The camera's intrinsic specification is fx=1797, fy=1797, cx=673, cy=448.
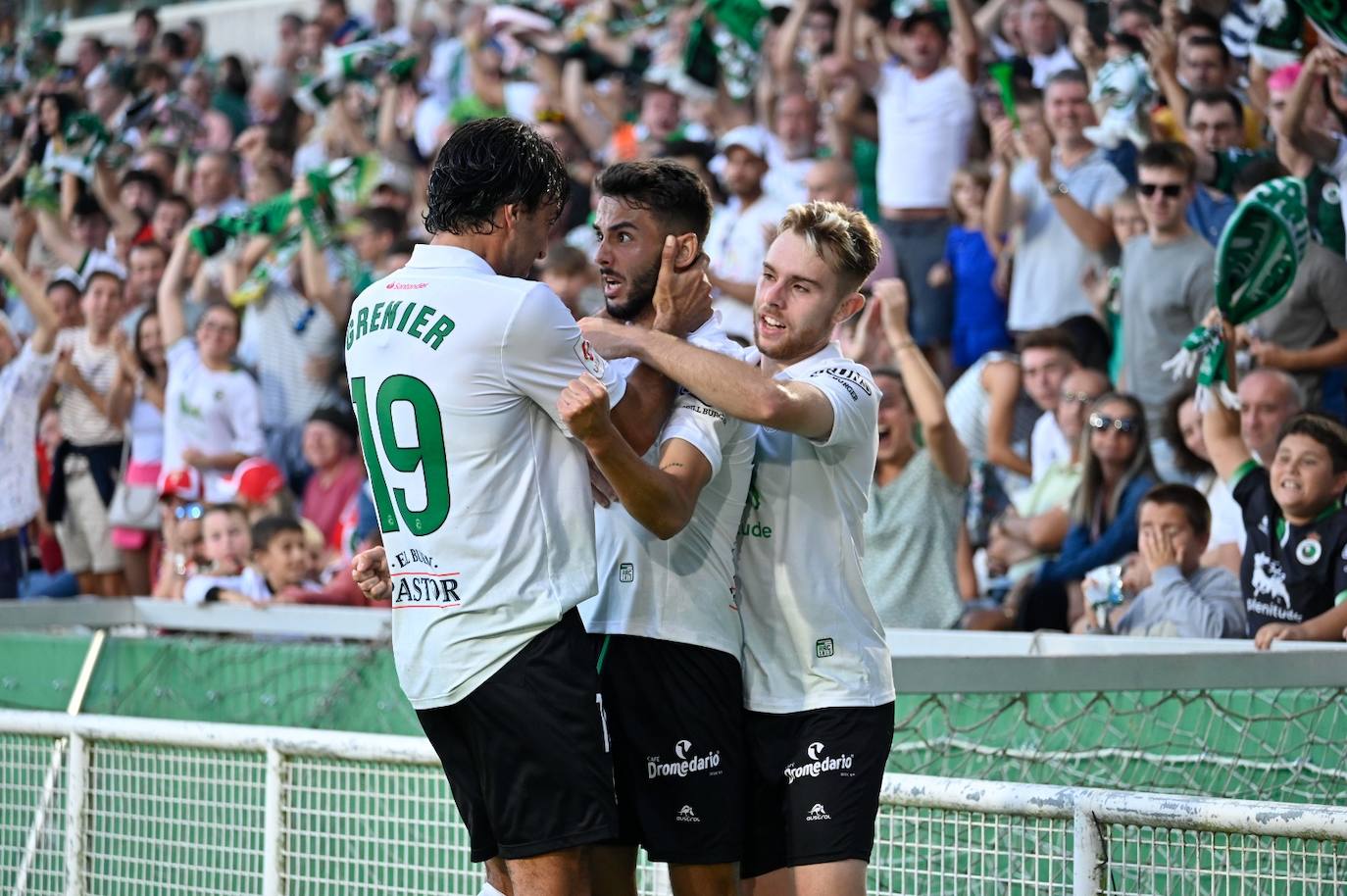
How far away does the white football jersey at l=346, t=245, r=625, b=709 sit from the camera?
3.53 meters

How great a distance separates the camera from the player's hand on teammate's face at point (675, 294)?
3939mm

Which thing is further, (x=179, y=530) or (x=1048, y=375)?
(x=179, y=530)

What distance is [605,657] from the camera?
3955 millimetres

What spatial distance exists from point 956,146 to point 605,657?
7026mm

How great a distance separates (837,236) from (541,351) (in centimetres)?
89

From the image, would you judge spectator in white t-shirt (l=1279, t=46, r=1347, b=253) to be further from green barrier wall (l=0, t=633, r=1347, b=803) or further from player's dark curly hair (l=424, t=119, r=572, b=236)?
player's dark curly hair (l=424, t=119, r=572, b=236)

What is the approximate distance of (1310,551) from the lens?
5930 mm

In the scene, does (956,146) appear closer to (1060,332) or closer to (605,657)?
(1060,332)

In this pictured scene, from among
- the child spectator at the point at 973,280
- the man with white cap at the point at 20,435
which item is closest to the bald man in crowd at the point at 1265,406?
the child spectator at the point at 973,280

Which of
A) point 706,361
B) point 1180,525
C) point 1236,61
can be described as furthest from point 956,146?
point 706,361

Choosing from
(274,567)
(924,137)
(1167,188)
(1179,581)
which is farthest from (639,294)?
(924,137)

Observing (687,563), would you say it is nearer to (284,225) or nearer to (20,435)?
(20,435)

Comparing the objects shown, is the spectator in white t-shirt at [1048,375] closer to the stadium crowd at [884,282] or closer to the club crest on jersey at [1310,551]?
the stadium crowd at [884,282]

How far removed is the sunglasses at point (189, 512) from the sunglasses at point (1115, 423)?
461 cm
